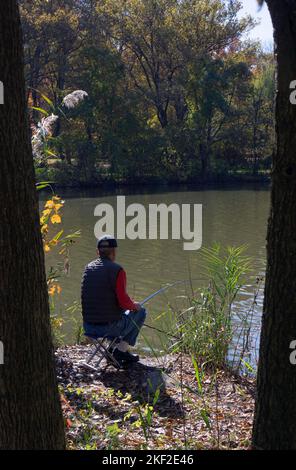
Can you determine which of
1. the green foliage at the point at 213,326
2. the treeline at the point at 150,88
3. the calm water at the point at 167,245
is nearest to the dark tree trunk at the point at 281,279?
the green foliage at the point at 213,326

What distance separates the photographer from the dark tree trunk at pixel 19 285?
2.56 m

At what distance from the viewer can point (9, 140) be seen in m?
2.55

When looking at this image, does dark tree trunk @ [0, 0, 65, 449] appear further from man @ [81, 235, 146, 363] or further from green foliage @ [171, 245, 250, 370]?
green foliage @ [171, 245, 250, 370]

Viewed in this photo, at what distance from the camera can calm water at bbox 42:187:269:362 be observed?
35.1ft

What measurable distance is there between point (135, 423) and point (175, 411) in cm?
64

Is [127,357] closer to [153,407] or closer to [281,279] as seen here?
[153,407]

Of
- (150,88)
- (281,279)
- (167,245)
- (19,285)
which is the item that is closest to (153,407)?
(281,279)

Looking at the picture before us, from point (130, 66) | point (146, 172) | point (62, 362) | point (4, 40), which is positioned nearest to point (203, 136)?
point (146, 172)

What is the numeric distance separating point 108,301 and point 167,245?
10.7m

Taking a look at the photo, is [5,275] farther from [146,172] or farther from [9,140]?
[146,172]

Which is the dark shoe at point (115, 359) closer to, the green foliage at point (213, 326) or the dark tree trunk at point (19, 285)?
the green foliage at point (213, 326)

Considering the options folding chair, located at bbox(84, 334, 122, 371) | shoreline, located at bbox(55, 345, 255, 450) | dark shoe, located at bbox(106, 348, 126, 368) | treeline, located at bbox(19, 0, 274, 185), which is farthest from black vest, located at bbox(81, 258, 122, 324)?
treeline, located at bbox(19, 0, 274, 185)
